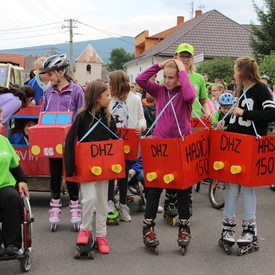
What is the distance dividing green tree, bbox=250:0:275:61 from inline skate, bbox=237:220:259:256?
23.9 metres

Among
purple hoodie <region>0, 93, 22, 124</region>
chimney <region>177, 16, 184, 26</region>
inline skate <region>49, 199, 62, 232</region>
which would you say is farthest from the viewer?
chimney <region>177, 16, 184, 26</region>

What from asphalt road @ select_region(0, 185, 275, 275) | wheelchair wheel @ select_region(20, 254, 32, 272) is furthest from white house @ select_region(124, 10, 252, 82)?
wheelchair wheel @ select_region(20, 254, 32, 272)

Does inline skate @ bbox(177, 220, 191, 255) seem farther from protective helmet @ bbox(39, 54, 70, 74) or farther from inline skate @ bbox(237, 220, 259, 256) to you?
protective helmet @ bbox(39, 54, 70, 74)

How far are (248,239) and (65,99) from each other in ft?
9.19

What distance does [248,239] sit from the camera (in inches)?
184

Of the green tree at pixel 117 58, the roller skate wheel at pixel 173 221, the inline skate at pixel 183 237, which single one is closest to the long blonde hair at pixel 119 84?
the roller skate wheel at pixel 173 221

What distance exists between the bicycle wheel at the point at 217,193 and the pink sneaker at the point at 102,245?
2.38m

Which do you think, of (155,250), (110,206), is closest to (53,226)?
(110,206)

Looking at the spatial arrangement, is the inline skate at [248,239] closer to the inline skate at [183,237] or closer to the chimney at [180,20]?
the inline skate at [183,237]

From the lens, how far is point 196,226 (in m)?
5.75

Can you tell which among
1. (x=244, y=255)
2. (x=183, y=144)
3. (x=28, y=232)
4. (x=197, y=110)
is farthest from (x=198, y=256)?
(x=197, y=110)

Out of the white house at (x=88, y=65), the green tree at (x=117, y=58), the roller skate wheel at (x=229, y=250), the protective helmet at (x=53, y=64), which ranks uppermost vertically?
the green tree at (x=117, y=58)

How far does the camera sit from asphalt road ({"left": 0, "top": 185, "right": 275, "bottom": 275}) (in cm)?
429

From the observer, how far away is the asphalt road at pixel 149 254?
4.29 metres
